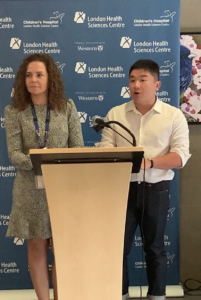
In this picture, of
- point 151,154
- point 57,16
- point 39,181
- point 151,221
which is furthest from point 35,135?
point 57,16

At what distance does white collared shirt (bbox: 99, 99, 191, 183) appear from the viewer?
2152 millimetres

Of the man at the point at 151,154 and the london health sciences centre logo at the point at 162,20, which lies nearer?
the man at the point at 151,154

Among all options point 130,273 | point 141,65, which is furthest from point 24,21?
point 130,273

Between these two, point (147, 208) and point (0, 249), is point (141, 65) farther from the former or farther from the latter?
point (0, 249)

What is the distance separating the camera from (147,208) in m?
2.14

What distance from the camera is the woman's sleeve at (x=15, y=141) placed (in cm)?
200

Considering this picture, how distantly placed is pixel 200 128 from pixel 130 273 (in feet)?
4.40

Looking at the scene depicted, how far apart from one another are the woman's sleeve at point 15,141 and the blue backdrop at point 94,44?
739mm

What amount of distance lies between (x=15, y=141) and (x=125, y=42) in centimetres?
127

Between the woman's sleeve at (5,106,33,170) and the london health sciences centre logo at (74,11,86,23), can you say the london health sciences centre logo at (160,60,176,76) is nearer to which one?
the london health sciences centre logo at (74,11,86,23)

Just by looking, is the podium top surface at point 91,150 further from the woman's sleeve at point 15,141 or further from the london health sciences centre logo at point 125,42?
the london health sciences centre logo at point 125,42

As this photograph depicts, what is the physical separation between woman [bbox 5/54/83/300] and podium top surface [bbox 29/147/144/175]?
22.3 inches

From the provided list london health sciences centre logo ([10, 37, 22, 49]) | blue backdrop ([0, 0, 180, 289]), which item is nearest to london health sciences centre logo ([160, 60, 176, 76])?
blue backdrop ([0, 0, 180, 289])

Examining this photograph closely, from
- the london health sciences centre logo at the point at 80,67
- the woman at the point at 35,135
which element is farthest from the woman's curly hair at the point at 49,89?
the london health sciences centre logo at the point at 80,67
